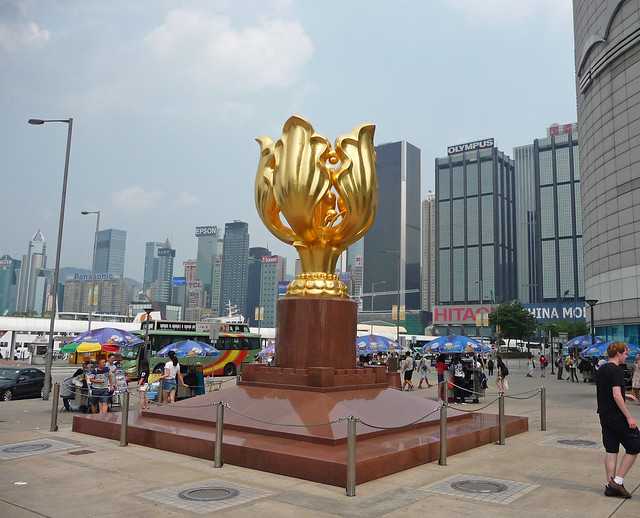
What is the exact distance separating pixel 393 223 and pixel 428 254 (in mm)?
17427

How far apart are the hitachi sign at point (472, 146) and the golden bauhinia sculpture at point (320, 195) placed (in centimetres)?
13540

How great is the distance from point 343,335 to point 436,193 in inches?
5248

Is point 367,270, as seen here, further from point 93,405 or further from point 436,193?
point 93,405

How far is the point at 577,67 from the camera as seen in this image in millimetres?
45562

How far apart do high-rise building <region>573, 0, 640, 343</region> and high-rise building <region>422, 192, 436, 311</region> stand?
426 feet

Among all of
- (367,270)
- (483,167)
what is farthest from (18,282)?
(483,167)

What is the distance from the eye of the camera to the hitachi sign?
14098 cm

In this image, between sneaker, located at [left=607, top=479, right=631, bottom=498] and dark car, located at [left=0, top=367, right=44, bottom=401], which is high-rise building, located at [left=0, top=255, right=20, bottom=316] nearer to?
dark car, located at [left=0, top=367, right=44, bottom=401]

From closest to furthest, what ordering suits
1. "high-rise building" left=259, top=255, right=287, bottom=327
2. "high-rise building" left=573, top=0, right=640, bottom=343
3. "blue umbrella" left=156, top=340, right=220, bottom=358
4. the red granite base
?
the red granite base < "blue umbrella" left=156, top=340, right=220, bottom=358 < "high-rise building" left=573, top=0, right=640, bottom=343 < "high-rise building" left=259, top=255, right=287, bottom=327

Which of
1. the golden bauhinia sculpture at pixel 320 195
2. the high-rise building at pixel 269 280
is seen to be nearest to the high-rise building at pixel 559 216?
the high-rise building at pixel 269 280

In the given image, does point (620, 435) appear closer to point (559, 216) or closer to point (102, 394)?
point (102, 394)

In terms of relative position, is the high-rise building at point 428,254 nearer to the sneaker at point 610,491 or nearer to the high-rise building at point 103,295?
the high-rise building at point 103,295

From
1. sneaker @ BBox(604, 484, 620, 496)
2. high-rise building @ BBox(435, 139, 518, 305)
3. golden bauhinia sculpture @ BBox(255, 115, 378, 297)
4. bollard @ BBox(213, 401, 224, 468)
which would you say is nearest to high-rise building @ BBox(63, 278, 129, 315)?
high-rise building @ BBox(435, 139, 518, 305)

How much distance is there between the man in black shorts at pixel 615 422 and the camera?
673 centimetres
